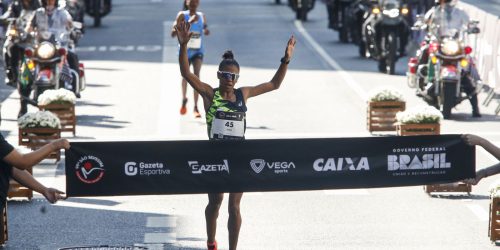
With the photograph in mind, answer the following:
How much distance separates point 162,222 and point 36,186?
4597mm

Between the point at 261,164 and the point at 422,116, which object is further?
the point at 422,116

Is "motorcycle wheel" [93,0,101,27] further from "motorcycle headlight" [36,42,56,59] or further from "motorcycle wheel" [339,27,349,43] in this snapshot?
"motorcycle headlight" [36,42,56,59]

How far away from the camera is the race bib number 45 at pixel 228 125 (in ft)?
43.9

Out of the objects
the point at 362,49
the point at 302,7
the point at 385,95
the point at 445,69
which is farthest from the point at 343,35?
the point at 385,95

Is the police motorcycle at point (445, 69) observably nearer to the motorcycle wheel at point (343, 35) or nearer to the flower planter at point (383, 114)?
the flower planter at point (383, 114)

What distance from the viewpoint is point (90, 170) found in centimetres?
1282

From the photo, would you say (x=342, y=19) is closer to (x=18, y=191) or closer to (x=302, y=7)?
(x=302, y=7)

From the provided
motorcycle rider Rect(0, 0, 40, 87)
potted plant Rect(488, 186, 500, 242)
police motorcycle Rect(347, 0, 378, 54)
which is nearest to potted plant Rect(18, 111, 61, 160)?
motorcycle rider Rect(0, 0, 40, 87)

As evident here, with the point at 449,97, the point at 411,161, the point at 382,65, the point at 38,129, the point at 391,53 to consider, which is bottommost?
the point at 382,65

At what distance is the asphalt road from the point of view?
1504cm

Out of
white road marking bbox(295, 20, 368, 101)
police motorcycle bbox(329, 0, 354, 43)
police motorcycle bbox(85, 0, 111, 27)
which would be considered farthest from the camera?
police motorcycle bbox(85, 0, 111, 27)

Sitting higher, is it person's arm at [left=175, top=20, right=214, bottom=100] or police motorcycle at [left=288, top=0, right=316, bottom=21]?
person's arm at [left=175, top=20, right=214, bottom=100]

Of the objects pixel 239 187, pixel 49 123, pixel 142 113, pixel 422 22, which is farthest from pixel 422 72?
pixel 239 187

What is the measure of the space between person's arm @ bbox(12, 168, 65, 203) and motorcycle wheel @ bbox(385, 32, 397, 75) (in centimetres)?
2186
